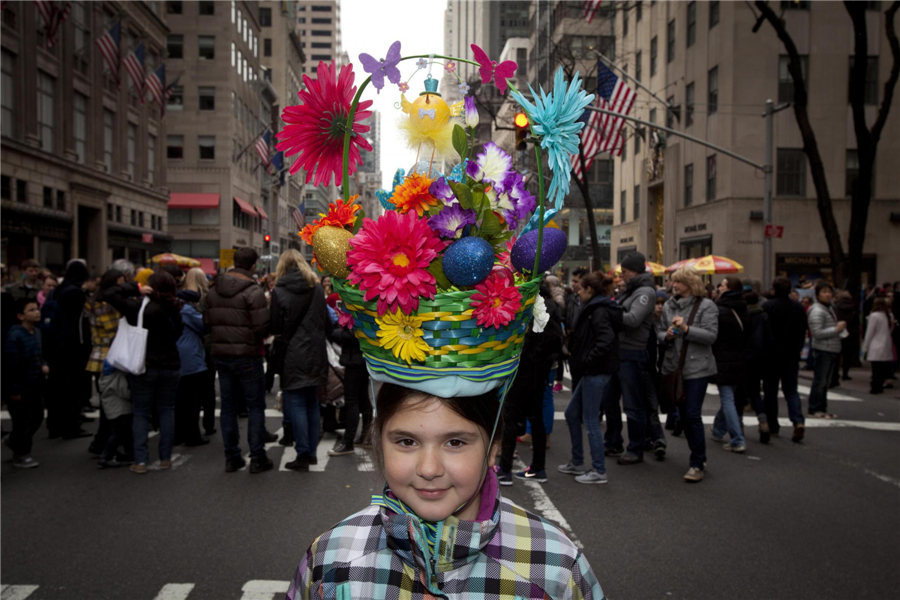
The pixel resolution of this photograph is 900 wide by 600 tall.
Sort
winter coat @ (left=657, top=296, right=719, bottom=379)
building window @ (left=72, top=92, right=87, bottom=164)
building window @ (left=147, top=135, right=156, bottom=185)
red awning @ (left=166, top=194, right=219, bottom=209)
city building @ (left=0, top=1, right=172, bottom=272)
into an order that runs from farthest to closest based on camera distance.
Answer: red awning @ (left=166, top=194, right=219, bottom=209), building window @ (left=147, top=135, right=156, bottom=185), building window @ (left=72, top=92, right=87, bottom=164), city building @ (left=0, top=1, right=172, bottom=272), winter coat @ (left=657, top=296, right=719, bottom=379)

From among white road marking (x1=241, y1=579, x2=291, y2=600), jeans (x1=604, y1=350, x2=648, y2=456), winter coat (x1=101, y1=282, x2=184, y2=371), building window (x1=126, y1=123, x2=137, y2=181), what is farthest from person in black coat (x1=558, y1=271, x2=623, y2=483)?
building window (x1=126, y1=123, x2=137, y2=181)

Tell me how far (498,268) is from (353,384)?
601 cm

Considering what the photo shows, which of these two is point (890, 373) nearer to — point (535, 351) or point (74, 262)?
point (535, 351)

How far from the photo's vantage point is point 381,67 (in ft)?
6.36

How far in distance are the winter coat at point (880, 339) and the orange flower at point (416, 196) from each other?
40.9 ft

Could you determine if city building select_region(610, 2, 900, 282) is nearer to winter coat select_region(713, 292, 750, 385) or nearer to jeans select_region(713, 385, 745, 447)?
jeans select_region(713, 385, 745, 447)

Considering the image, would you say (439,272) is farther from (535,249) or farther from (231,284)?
(231,284)

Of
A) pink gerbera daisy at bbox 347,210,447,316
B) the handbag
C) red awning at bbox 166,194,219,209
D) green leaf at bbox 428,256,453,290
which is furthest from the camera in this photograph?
red awning at bbox 166,194,219,209

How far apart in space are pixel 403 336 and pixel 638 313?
5509 mm

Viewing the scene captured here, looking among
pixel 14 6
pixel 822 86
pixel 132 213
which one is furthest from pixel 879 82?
pixel 132 213

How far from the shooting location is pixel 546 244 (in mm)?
1804

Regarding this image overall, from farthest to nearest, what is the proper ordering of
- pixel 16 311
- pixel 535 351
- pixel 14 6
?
pixel 14 6 < pixel 16 311 < pixel 535 351

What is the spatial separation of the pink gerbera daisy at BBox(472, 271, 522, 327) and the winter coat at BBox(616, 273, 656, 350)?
17.5ft

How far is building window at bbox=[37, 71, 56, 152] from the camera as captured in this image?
2461cm
